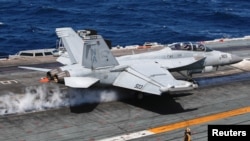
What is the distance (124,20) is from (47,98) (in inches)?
2623

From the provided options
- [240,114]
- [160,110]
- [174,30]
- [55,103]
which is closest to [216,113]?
[240,114]

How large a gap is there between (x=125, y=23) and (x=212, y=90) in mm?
58485

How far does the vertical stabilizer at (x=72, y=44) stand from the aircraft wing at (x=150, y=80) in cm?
385

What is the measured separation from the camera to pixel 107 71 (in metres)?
30.2

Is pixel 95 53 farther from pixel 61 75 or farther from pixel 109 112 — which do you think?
pixel 109 112

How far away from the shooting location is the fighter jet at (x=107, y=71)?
2814 centimetres

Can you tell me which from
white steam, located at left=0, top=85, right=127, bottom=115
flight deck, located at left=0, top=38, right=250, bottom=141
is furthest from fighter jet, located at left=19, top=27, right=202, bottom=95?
flight deck, located at left=0, top=38, right=250, bottom=141

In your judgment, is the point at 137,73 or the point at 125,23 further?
the point at 125,23

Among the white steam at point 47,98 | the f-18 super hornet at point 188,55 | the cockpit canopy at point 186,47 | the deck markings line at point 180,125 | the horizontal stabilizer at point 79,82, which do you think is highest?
the cockpit canopy at point 186,47

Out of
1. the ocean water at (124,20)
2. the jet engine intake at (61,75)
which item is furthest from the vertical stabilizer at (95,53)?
the ocean water at (124,20)

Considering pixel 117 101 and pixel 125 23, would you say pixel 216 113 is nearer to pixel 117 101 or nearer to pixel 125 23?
pixel 117 101

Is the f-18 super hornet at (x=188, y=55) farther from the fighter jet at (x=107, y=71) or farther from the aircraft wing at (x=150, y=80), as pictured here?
the aircraft wing at (x=150, y=80)

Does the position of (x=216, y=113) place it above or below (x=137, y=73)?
below

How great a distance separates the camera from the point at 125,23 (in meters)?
92.1
